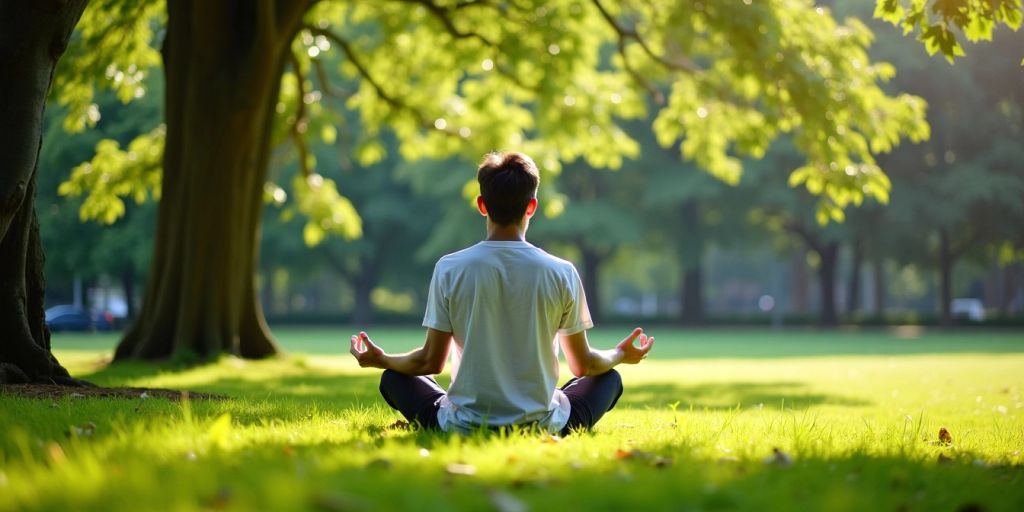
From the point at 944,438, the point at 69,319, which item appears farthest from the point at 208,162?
the point at 69,319

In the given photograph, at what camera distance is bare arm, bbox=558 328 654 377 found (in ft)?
17.3

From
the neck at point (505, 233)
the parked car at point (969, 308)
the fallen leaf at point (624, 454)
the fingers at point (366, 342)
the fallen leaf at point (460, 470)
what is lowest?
the parked car at point (969, 308)

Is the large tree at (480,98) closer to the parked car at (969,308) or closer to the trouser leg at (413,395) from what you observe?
the trouser leg at (413,395)

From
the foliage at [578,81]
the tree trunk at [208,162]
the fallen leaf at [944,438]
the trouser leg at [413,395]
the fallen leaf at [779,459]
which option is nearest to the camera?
the fallen leaf at [779,459]

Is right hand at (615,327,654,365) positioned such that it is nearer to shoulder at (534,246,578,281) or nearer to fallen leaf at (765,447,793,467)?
shoulder at (534,246,578,281)

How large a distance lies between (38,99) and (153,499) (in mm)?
4584

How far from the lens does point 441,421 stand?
5348 mm

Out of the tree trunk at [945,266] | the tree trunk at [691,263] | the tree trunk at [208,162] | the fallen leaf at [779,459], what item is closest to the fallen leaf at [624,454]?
the fallen leaf at [779,459]

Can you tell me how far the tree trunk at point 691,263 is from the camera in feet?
145

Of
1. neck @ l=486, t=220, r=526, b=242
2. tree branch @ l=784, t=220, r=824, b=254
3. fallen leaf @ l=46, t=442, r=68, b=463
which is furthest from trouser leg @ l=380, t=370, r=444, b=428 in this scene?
tree branch @ l=784, t=220, r=824, b=254

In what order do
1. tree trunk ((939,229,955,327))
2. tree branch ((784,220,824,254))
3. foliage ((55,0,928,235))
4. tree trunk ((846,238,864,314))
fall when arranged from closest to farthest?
foliage ((55,0,928,235)) < tree trunk ((939,229,955,327)) < tree trunk ((846,238,864,314)) < tree branch ((784,220,824,254))

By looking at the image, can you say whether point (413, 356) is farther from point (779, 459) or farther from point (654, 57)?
point (654, 57)

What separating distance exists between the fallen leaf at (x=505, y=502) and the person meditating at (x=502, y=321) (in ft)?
5.04

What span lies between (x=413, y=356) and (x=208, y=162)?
9.04m
